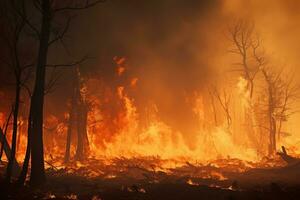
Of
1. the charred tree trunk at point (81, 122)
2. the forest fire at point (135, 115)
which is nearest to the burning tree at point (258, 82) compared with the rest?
the forest fire at point (135, 115)

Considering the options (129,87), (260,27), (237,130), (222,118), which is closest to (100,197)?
(129,87)

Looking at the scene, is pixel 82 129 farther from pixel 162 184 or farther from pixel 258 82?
pixel 258 82

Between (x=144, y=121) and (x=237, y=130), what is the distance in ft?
54.9

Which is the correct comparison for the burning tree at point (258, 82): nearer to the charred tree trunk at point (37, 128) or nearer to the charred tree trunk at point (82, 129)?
the charred tree trunk at point (82, 129)

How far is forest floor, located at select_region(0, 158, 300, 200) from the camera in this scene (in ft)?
43.2

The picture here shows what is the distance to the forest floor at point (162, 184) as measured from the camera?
13156 millimetres

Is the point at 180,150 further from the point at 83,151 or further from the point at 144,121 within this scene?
the point at 83,151

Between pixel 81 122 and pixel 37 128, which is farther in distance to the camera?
pixel 81 122

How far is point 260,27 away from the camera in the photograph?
159 ft

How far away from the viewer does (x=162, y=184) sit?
16.7 metres

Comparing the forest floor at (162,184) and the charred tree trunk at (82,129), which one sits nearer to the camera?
the forest floor at (162,184)

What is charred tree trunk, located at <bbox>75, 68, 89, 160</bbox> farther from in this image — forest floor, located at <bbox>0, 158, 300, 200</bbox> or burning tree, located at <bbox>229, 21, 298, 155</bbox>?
burning tree, located at <bbox>229, 21, 298, 155</bbox>

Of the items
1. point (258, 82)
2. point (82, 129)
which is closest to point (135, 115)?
point (82, 129)

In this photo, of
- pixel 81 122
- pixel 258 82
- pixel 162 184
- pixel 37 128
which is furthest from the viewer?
pixel 258 82
